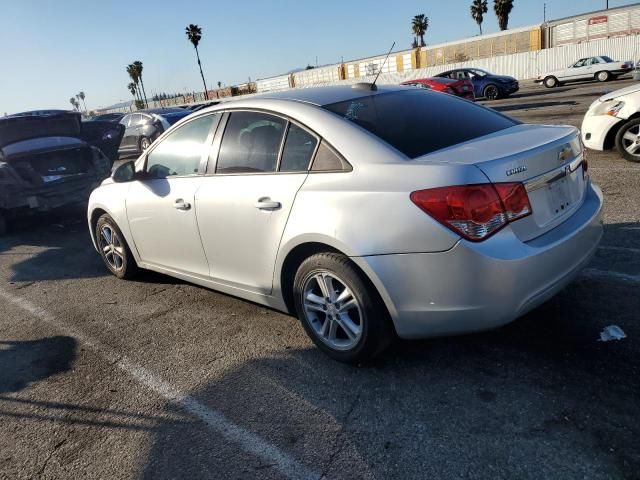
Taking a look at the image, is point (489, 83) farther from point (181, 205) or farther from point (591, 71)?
point (181, 205)

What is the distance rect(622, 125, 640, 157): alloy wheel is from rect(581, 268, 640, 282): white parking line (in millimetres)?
4120

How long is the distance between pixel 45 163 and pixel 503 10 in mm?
71450

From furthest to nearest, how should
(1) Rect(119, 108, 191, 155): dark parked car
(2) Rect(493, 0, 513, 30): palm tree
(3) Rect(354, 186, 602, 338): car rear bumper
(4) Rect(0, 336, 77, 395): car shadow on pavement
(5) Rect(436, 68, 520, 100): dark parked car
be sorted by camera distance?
(2) Rect(493, 0, 513, 30): palm tree → (5) Rect(436, 68, 520, 100): dark parked car → (1) Rect(119, 108, 191, 155): dark parked car → (4) Rect(0, 336, 77, 395): car shadow on pavement → (3) Rect(354, 186, 602, 338): car rear bumper

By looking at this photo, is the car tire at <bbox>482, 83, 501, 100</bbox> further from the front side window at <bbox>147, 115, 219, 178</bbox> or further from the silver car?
the front side window at <bbox>147, 115, 219, 178</bbox>

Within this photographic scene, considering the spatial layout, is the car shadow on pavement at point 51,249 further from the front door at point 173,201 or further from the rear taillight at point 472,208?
the rear taillight at point 472,208

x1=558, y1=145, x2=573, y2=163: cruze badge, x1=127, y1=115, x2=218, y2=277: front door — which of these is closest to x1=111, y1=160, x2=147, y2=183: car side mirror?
x1=127, y1=115, x2=218, y2=277: front door

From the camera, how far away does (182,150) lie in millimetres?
4086

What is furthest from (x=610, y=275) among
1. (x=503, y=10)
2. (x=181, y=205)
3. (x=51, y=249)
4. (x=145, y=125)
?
(x=503, y=10)

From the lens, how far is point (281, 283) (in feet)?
10.9

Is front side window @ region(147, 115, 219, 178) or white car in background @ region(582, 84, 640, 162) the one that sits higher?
front side window @ region(147, 115, 219, 178)

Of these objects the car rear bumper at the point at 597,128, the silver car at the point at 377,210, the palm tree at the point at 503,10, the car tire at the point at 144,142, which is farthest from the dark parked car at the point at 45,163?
the palm tree at the point at 503,10

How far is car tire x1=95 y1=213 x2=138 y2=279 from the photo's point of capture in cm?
500

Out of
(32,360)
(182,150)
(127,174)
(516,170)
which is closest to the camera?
(516,170)

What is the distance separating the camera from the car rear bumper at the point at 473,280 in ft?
8.13
